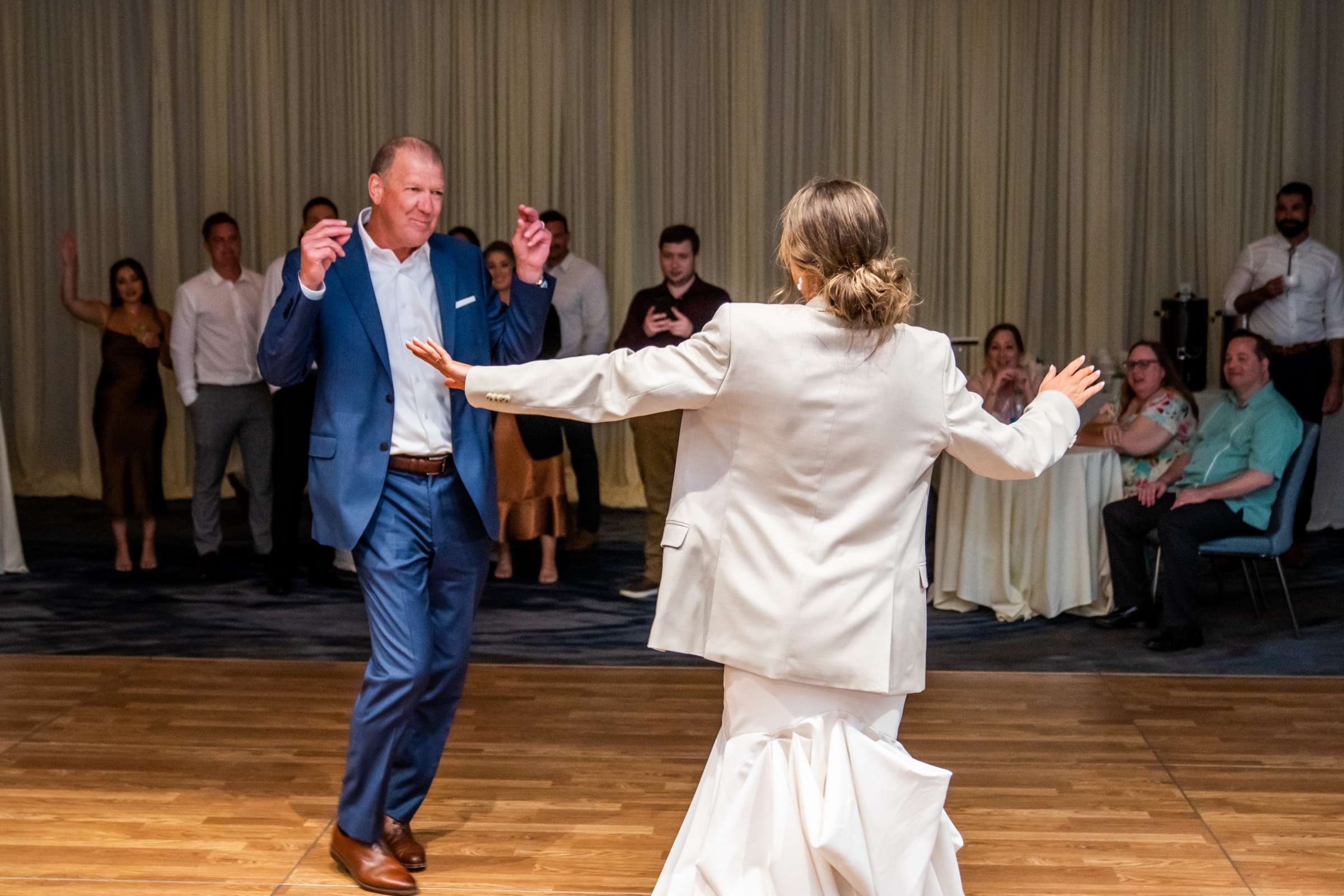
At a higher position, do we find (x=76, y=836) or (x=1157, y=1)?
(x=1157, y=1)

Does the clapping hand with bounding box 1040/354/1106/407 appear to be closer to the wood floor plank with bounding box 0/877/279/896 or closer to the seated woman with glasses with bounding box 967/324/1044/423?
the wood floor plank with bounding box 0/877/279/896

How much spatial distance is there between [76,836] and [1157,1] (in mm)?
7836

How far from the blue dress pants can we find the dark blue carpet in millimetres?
2120

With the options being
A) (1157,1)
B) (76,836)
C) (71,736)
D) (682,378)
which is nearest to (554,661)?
(71,736)

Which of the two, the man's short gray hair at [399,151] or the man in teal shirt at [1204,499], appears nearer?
the man's short gray hair at [399,151]

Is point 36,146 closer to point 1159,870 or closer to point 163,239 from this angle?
point 163,239

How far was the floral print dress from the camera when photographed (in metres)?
6.20

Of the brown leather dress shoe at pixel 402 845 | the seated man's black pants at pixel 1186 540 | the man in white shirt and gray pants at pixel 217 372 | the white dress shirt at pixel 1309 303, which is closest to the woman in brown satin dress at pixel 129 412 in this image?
the man in white shirt and gray pants at pixel 217 372

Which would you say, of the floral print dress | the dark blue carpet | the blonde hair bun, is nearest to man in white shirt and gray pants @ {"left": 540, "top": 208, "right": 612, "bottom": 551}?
the dark blue carpet

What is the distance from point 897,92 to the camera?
9.41 metres

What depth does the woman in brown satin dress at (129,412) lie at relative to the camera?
7156 mm

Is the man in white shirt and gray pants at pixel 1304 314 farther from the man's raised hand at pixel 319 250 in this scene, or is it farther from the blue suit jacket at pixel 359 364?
the man's raised hand at pixel 319 250

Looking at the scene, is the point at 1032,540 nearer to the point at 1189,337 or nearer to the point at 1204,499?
the point at 1204,499

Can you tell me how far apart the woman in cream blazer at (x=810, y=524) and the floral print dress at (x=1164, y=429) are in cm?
355
